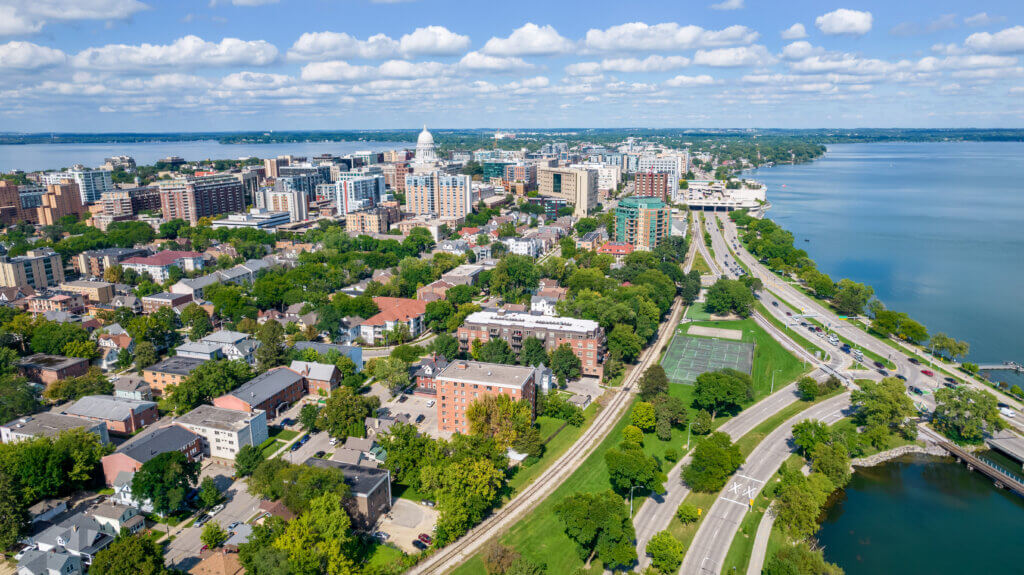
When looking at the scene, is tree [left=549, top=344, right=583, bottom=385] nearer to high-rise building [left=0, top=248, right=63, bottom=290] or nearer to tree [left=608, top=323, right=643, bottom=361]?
tree [left=608, top=323, right=643, bottom=361]

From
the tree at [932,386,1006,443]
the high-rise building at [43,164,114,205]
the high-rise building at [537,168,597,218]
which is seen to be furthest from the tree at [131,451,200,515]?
the high-rise building at [43,164,114,205]

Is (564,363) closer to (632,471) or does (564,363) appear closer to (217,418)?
(632,471)

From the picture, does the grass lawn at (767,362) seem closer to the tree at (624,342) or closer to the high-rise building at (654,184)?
the tree at (624,342)

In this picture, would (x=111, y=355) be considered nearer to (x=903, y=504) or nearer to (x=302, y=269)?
(x=302, y=269)

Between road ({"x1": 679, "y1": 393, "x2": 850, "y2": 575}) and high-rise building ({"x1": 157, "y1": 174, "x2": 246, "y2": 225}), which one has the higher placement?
high-rise building ({"x1": 157, "y1": 174, "x2": 246, "y2": 225})

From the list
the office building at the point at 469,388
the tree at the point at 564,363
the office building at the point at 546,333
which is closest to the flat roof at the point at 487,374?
the office building at the point at 469,388

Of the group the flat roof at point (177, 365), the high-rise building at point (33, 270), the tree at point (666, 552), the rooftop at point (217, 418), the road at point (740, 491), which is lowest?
the road at point (740, 491)

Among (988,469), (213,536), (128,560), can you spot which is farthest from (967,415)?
(128,560)
